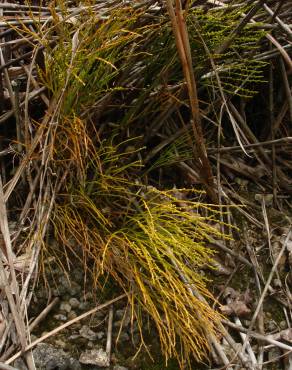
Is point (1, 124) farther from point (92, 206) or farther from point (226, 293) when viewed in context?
point (226, 293)

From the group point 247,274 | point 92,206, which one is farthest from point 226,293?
point 92,206

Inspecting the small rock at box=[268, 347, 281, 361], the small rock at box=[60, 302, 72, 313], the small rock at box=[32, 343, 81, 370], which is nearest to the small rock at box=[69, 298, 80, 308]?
the small rock at box=[60, 302, 72, 313]

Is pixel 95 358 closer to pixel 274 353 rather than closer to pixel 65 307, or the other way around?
pixel 65 307

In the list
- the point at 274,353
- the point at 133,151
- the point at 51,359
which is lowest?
the point at 274,353

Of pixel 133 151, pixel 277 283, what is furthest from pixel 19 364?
pixel 277 283

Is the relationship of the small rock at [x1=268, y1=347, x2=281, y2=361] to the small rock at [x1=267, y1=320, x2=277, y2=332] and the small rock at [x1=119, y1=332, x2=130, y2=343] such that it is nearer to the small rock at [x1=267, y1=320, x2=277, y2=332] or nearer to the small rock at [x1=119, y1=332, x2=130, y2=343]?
the small rock at [x1=267, y1=320, x2=277, y2=332]

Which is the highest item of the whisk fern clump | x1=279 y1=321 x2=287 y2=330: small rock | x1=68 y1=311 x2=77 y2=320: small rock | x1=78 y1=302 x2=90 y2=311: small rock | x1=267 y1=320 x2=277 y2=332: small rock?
the whisk fern clump
